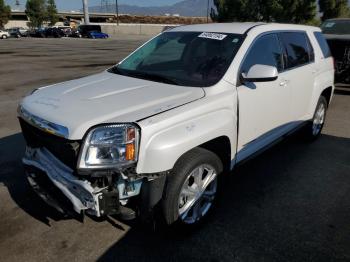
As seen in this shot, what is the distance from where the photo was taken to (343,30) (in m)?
10.7

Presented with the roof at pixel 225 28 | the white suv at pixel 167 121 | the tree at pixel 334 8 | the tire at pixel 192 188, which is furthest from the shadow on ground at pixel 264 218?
the tree at pixel 334 8

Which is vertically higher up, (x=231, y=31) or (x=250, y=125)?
(x=231, y=31)

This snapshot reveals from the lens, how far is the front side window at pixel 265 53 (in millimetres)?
3609

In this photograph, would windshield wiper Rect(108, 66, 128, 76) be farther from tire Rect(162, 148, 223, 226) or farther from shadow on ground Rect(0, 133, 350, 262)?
shadow on ground Rect(0, 133, 350, 262)

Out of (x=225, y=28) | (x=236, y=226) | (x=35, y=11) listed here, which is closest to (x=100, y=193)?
(x=236, y=226)

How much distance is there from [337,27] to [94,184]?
1076 centimetres

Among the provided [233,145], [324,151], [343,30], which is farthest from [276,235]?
[343,30]

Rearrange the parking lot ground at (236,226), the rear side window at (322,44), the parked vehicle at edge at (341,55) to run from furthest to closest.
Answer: the parked vehicle at edge at (341,55)
the rear side window at (322,44)
the parking lot ground at (236,226)

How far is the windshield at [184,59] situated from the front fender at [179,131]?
360mm

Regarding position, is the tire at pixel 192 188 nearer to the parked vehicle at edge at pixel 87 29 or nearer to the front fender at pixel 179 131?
the front fender at pixel 179 131

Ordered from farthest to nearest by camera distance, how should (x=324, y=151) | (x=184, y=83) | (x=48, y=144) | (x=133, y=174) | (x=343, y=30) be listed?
(x=343, y=30) < (x=324, y=151) < (x=184, y=83) < (x=48, y=144) < (x=133, y=174)

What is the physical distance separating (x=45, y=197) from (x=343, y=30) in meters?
10.6

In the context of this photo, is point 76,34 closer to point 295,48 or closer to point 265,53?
point 295,48

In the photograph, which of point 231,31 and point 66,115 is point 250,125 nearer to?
point 231,31
